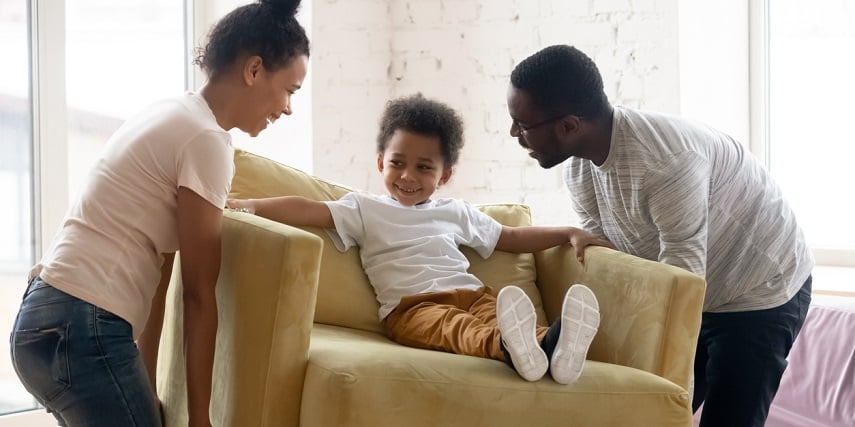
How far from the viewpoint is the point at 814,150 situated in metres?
3.17

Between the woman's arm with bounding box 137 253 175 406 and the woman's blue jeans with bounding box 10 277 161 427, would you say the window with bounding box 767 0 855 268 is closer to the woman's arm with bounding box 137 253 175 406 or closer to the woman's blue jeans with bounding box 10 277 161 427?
the woman's arm with bounding box 137 253 175 406

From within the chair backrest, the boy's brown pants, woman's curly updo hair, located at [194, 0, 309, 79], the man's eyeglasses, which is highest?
woman's curly updo hair, located at [194, 0, 309, 79]

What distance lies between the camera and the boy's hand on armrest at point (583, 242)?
6.65ft

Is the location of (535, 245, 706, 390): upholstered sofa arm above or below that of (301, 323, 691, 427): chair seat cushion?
above

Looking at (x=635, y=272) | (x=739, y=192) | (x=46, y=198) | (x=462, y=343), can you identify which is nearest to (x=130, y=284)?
(x=462, y=343)

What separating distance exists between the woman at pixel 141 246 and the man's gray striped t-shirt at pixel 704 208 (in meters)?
0.66

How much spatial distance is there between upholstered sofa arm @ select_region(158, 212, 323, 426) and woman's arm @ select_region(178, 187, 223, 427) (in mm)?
84

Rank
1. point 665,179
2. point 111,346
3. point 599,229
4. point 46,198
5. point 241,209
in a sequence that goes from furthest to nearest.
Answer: point 46,198 < point 599,229 < point 241,209 < point 665,179 < point 111,346

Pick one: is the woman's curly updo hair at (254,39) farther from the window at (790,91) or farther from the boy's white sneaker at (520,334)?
the window at (790,91)

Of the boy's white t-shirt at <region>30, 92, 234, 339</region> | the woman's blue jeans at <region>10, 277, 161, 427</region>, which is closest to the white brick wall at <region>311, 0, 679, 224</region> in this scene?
the boy's white t-shirt at <region>30, 92, 234, 339</region>

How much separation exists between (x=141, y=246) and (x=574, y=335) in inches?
27.8

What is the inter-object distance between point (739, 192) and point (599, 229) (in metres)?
0.34

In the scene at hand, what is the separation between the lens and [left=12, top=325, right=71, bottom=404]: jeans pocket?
1.43 metres

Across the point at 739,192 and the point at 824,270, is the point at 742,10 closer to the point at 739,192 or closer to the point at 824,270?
the point at 824,270
